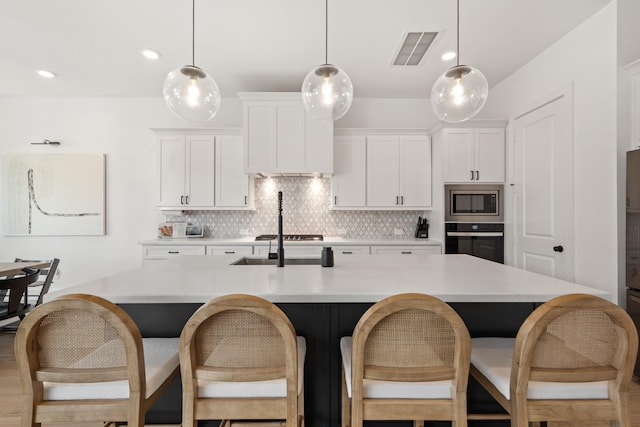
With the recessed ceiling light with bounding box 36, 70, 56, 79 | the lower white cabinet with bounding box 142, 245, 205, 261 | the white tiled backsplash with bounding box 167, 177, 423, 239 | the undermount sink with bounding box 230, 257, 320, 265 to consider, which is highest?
the recessed ceiling light with bounding box 36, 70, 56, 79

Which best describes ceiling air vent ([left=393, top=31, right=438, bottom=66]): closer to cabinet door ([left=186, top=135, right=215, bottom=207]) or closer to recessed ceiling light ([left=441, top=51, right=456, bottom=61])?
recessed ceiling light ([left=441, top=51, right=456, bottom=61])

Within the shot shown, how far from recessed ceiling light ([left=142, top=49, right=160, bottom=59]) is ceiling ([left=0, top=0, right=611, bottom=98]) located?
0.19 ft

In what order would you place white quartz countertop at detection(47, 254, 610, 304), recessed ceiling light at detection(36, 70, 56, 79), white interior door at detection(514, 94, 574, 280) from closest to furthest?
white quartz countertop at detection(47, 254, 610, 304)
white interior door at detection(514, 94, 574, 280)
recessed ceiling light at detection(36, 70, 56, 79)

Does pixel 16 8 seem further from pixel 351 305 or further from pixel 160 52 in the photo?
pixel 351 305

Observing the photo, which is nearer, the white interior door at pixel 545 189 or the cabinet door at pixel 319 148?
the white interior door at pixel 545 189

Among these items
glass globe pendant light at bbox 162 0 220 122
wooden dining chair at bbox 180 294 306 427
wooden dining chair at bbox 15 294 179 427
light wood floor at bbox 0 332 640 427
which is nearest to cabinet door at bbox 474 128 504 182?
light wood floor at bbox 0 332 640 427

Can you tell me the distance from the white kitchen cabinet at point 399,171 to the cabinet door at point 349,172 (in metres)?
0.08

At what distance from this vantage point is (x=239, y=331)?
106 centimetres

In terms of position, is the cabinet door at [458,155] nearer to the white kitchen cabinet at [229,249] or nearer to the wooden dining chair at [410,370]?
the white kitchen cabinet at [229,249]

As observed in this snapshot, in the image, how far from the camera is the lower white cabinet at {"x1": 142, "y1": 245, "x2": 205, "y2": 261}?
3.79m

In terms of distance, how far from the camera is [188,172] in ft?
13.3

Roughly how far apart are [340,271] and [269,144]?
2.48 meters

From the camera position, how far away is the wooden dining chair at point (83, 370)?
1.03m

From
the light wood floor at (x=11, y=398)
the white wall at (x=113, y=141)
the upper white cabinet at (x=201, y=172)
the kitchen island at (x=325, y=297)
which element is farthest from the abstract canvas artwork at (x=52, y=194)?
the kitchen island at (x=325, y=297)
